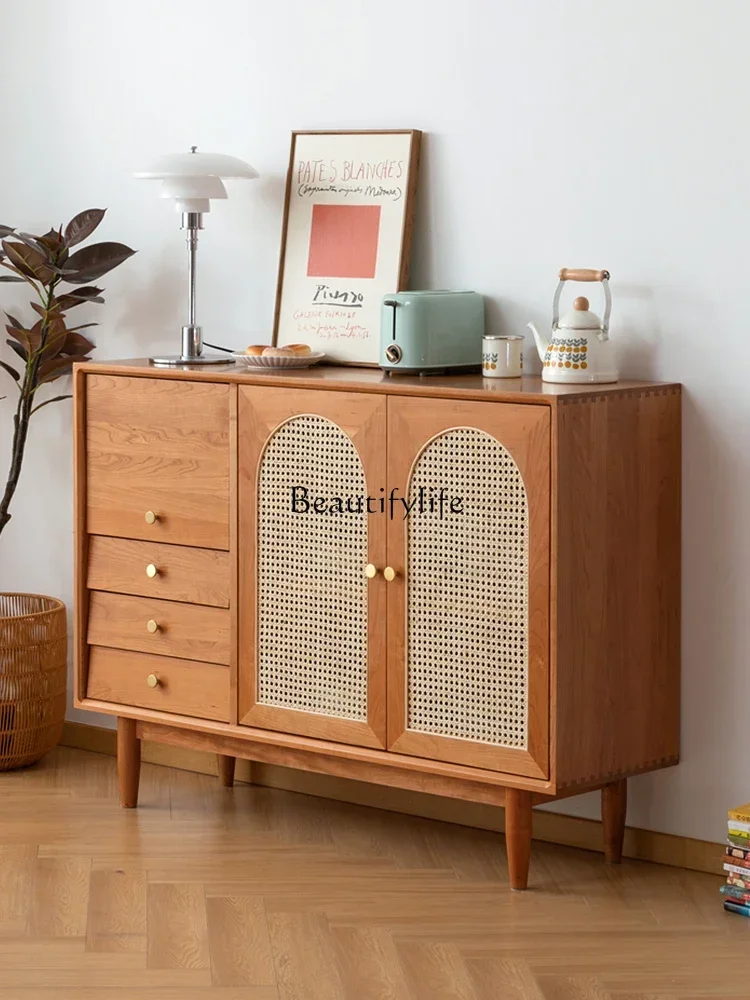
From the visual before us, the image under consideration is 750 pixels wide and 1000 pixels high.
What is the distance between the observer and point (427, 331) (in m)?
3.24

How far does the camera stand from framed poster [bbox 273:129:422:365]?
3441mm

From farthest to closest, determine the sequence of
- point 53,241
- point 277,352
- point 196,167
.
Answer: point 53,241 < point 196,167 < point 277,352

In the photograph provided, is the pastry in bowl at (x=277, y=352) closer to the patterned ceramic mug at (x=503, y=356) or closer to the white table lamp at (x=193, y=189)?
the white table lamp at (x=193, y=189)

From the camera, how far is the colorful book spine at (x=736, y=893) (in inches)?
117

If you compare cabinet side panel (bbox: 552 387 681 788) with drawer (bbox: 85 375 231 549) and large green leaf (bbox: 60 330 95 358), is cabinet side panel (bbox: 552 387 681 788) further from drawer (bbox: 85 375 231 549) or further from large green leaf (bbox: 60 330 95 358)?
large green leaf (bbox: 60 330 95 358)

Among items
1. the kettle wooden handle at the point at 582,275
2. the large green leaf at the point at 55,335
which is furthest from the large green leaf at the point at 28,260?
the kettle wooden handle at the point at 582,275

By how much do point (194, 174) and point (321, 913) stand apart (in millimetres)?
1644

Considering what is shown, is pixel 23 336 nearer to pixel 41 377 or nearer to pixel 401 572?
pixel 41 377

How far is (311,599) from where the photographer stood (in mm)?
3242

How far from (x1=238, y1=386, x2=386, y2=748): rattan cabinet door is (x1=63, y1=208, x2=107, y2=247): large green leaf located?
30.2 inches

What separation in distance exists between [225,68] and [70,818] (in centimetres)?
179

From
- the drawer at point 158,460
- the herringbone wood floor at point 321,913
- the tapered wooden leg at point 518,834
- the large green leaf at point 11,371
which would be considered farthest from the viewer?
the large green leaf at point 11,371

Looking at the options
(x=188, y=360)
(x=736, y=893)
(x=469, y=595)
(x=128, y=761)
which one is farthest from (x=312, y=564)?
(x=736, y=893)

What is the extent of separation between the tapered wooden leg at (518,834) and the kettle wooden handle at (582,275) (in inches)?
40.0
